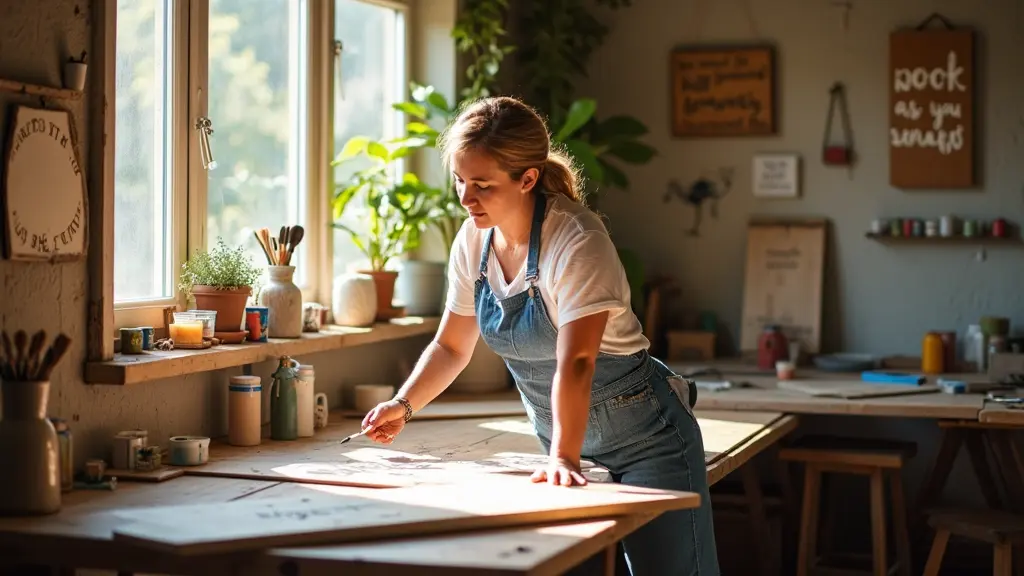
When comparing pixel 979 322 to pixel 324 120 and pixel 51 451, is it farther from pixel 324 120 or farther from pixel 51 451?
pixel 51 451

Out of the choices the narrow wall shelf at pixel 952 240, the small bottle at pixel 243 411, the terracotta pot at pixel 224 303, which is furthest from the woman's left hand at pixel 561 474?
the narrow wall shelf at pixel 952 240

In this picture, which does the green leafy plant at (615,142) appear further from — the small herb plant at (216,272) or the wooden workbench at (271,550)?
the wooden workbench at (271,550)

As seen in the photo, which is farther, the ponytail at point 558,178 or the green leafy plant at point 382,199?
the green leafy plant at point 382,199

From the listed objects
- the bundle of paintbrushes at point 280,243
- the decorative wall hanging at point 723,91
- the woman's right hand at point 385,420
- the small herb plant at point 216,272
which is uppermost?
the decorative wall hanging at point 723,91

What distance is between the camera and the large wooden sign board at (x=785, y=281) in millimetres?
5344

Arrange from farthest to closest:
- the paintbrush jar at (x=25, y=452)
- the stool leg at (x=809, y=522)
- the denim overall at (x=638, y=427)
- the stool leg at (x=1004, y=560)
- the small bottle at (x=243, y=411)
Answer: the stool leg at (x=809, y=522)
the stool leg at (x=1004, y=560)
the small bottle at (x=243, y=411)
the denim overall at (x=638, y=427)
the paintbrush jar at (x=25, y=452)

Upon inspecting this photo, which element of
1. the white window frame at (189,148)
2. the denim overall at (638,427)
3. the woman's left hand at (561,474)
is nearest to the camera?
the woman's left hand at (561,474)

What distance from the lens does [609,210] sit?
5.69 metres

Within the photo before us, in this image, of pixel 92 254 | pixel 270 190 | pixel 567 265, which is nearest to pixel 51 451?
pixel 92 254

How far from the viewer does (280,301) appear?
12.0ft

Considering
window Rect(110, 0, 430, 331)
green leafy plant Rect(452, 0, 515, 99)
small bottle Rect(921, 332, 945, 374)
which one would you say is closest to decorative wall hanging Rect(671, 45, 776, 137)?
green leafy plant Rect(452, 0, 515, 99)

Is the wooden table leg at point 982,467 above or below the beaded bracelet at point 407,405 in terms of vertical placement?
below

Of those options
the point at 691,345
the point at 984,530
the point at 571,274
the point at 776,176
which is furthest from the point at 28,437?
the point at 776,176

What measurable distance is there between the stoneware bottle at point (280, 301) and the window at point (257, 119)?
0.69 feet
